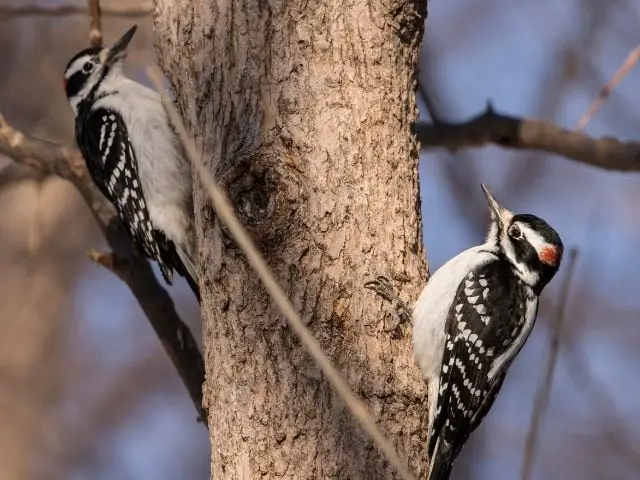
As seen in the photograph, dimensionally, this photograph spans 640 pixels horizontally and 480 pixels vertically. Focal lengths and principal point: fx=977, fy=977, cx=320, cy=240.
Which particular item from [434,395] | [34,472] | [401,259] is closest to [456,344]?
[434,395]

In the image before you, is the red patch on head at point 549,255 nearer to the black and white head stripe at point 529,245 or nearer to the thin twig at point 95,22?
the black and white head stripe at point 529,245

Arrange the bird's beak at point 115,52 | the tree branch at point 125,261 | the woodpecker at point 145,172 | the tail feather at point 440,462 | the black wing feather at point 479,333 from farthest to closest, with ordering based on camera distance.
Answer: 1. the bird's beak at point 115,52
2. the woodpecker at point 145,172
3. the tree branch at point 125,261
4. the black wing feather at point 479,333
5. the tail feather at point 440,462

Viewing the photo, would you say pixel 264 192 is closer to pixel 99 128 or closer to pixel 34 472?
pixel 99 128

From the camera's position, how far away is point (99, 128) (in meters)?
4.86

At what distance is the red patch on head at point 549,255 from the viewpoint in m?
4.34

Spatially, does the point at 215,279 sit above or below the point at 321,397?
above

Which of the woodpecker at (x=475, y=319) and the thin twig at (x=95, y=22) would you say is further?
the thin twig at (x=95, y=22)

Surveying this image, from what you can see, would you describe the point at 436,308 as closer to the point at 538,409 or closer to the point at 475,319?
the point at 475,319

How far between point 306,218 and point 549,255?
1.55 metres

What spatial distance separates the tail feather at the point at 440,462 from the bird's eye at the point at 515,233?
119 cm

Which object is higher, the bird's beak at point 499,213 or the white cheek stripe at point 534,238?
the bird's beak at point 499,213

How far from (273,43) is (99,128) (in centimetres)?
179

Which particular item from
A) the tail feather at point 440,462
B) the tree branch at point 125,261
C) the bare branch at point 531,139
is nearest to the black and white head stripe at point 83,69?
the tree branch at point 125,261

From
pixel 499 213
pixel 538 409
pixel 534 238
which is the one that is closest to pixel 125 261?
pixel 499 213
